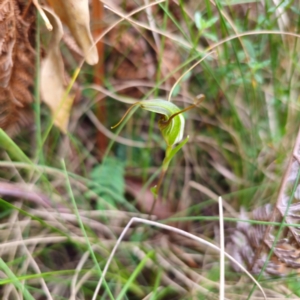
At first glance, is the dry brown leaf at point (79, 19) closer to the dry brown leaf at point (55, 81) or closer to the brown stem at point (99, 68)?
the dry brown leaf at point (55, 81)

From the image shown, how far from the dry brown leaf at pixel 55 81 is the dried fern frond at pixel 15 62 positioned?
0.15 feet

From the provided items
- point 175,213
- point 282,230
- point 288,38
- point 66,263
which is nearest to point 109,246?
point 66,263

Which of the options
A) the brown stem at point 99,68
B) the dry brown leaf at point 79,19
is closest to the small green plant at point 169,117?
the dry brown leaf at point 79,19

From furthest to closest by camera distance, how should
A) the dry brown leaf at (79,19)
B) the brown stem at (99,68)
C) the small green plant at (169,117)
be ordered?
the brown stem at (99,68)
the dry brown leaf at (79,19)
the small green plant at (169,117)

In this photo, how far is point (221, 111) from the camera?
96cm

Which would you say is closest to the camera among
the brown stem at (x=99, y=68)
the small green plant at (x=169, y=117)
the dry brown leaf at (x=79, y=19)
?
the small green plant at (x=169, y=117)

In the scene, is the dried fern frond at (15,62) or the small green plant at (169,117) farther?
the dried fern frond at (15,62)

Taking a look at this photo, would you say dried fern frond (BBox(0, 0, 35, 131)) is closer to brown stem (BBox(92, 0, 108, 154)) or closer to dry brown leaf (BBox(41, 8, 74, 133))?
dry brown leaf (BBox(41, 8, 74, 133))

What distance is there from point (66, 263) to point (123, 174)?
247 mm

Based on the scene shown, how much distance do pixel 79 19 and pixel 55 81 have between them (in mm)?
136

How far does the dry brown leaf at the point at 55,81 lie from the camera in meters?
0.72

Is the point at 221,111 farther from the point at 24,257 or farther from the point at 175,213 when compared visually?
the point at 24,257

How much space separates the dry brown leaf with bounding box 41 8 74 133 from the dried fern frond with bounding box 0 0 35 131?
46 millimetres

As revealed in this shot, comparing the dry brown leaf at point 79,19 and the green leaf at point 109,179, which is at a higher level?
the dry brown leaf at point 79,19
